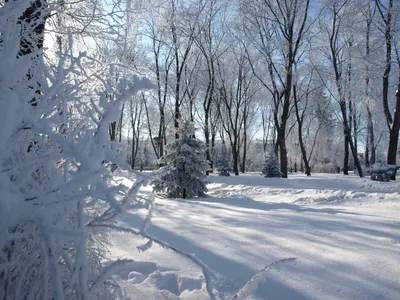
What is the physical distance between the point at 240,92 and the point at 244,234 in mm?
22630

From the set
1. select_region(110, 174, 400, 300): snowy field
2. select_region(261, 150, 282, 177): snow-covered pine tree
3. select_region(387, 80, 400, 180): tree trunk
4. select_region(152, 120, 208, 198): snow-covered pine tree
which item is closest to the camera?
select_region(110, 174, 400, 300): snowy field

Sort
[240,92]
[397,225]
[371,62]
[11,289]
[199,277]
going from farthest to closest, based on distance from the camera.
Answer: [240,92] < [371,62] < [397,225] < [199,277] < [11,289]

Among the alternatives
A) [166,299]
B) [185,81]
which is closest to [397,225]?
[166,299]

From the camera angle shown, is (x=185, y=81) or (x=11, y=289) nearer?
(x=11, y=289)

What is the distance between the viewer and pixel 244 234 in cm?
296

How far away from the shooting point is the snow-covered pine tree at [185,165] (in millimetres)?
9578

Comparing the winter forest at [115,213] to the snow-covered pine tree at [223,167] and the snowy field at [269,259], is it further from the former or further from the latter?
the snow-covered pine tree at [223,167]

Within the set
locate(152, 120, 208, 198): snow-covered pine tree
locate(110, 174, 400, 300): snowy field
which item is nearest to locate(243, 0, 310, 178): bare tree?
locate(152, 120, 208, 198): snow-covered pine tree

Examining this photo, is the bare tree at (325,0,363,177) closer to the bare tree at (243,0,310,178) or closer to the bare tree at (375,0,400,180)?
the bare tree at (243,0,310,178)

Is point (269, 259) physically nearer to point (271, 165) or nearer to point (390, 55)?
point (390, 55)

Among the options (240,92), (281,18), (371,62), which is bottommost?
(371,62)

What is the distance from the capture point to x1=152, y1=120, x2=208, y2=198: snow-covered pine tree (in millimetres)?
9578

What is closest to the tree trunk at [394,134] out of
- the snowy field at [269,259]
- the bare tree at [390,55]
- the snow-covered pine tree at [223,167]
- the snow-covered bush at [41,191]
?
the bare tree at [390,55]

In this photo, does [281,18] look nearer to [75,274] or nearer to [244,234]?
[244,234]
